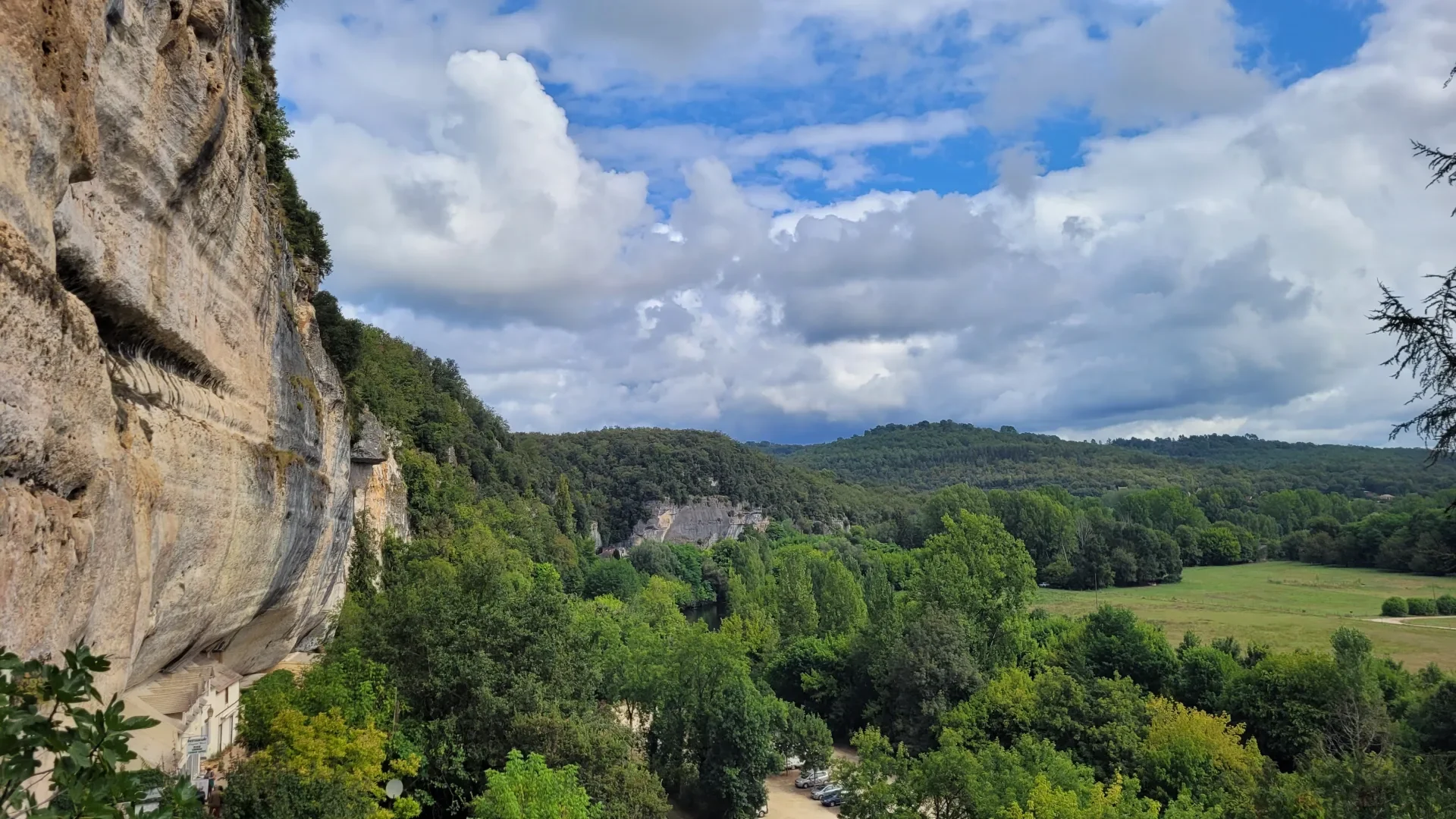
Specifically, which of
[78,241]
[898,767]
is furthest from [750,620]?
[78,241]

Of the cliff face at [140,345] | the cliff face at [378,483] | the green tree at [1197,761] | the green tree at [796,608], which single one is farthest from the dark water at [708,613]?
the cliff face at [140,345]

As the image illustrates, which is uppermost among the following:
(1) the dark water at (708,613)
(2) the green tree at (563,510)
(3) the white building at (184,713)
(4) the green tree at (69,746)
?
(2) the green tree at (563,510)

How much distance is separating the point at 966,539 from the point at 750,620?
50.1 feet

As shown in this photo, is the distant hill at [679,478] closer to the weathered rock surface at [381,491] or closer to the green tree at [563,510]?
the green tree at [563,510]

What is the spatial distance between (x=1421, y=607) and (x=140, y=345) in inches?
3222

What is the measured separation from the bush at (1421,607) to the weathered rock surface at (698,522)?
281ft

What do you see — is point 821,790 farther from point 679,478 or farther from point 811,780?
point 679,478

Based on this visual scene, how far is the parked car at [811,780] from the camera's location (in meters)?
37.7

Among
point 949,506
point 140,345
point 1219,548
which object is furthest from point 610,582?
point 1219,548

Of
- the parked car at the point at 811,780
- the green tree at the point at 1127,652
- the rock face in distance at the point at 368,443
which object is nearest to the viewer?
the rock face in distance at the point at 368,443

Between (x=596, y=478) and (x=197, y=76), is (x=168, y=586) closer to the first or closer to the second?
(x=197, y=76)

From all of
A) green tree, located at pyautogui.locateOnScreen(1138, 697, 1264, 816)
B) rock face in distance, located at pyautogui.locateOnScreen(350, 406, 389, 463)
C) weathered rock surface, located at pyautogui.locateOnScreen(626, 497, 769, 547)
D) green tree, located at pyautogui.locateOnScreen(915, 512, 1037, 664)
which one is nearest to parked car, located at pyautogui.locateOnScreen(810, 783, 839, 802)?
green tree, located at pyautogui.locateOnScreen(915, 512, 1037, 664)

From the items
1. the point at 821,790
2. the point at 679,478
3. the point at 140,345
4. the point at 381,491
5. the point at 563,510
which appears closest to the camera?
the point at 140,345

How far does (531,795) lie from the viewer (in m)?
18.3
